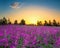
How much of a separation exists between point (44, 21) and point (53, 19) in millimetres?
289

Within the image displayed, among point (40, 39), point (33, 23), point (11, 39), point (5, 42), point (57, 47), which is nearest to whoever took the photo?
point (57, 47)

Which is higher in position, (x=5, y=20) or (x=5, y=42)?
(x=5, y=20)

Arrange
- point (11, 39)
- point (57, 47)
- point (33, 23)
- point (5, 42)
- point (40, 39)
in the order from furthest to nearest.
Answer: point (33, 23), point (40, 39), point (11, 39), point (5, 42), point (57, 47)

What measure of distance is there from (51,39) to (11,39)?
2.18 feet

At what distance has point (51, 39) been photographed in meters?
2.89

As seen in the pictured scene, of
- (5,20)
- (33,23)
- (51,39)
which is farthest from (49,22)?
(51,39)

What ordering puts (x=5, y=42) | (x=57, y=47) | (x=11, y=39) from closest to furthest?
1. (x=57, y=47)
2. (x=5, y=42)
3. (x=11, y=39)

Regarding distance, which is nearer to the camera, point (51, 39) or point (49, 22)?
point (51, 39)

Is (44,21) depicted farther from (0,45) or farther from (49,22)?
(0,45)

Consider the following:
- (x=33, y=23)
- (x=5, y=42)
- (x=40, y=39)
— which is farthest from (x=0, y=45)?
(x=33, y=23)

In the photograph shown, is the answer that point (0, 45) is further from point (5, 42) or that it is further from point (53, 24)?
point (53, 24)

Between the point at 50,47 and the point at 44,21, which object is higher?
the point at 44,21

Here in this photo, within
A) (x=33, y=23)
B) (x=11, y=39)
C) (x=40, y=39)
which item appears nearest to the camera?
(x=11, y=39)

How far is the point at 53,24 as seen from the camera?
18.6ft
